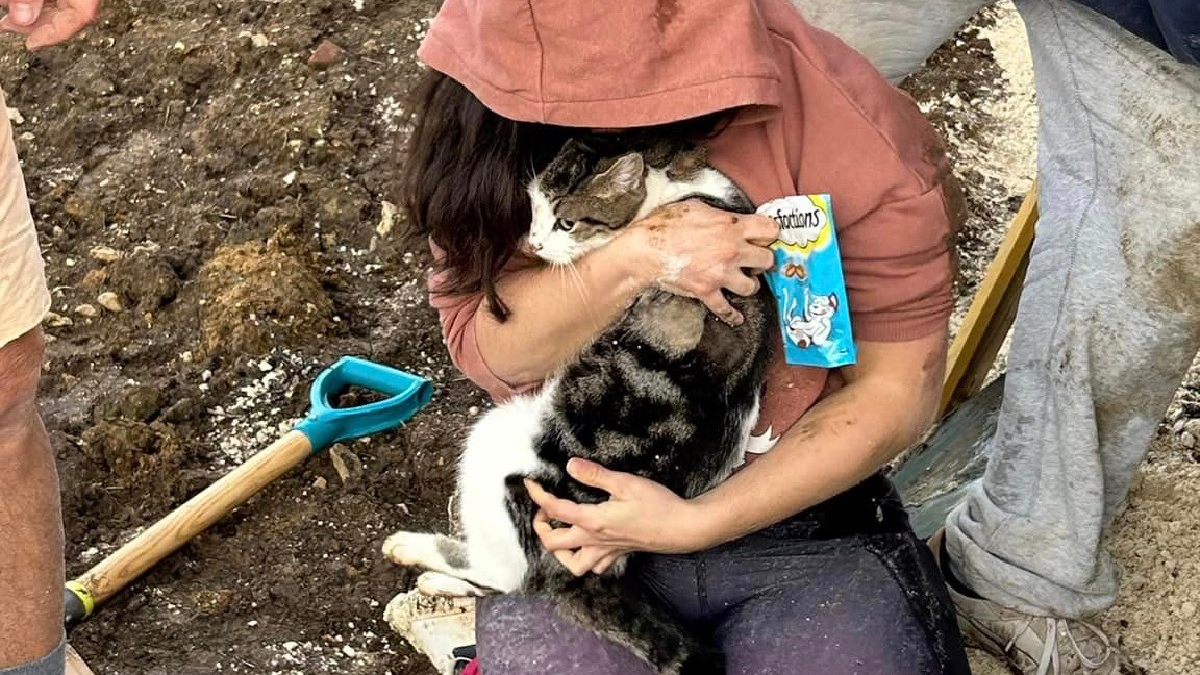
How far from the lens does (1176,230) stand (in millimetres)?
1702

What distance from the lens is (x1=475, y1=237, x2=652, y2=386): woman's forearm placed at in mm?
1683

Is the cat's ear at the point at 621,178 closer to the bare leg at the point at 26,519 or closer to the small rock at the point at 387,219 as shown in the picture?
the bare leg at the point at 26,519

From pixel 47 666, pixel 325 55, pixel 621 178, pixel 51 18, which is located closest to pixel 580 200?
pixel 621 178

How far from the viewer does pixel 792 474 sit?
5.48 feet

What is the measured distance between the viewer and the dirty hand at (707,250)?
1.59 m

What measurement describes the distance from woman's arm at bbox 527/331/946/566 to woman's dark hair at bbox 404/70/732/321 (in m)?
0.34

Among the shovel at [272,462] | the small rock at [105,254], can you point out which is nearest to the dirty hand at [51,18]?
the shovel at [272,462]

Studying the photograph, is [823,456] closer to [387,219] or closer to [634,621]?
[634,621]

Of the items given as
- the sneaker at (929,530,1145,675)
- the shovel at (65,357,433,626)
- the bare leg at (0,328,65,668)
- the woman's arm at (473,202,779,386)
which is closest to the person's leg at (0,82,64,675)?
the bare leg at (0,328,65,668)

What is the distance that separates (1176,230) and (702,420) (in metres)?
0.69

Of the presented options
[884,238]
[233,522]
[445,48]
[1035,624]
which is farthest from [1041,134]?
[233,522]

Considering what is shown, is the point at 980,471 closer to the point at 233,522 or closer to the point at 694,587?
the point at 694,587

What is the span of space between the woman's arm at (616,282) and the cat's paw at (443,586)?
38 centimetres

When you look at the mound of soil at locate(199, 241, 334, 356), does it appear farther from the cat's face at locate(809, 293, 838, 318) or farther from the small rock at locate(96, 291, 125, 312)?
the cat's face at locate(809, 293, 838, 318)
